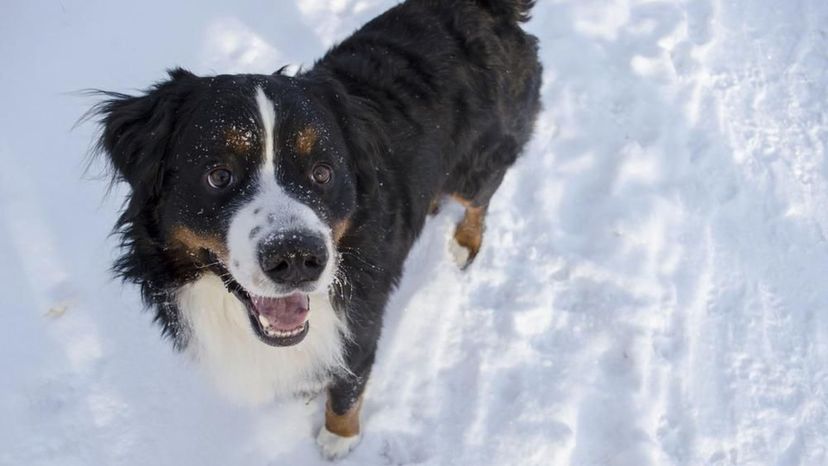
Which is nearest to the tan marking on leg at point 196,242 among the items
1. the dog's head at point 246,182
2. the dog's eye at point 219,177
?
the dog's head at point 246,182

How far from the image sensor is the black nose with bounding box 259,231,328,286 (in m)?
2.13

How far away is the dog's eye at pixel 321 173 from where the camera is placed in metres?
2.43

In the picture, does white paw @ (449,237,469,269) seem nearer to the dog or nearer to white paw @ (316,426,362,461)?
the dog

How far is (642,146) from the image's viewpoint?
444 cm

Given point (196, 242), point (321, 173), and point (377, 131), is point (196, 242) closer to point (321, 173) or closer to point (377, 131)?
point (321, 173)

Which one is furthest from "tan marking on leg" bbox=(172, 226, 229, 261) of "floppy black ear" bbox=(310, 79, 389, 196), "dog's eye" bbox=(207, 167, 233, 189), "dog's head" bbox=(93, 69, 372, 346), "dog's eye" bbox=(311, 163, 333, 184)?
"floppy black ear" bbox=(310, 79, 389, 196)

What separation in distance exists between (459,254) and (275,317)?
1.73 m

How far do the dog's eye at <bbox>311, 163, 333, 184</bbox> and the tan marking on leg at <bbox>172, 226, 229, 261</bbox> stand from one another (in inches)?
15.4

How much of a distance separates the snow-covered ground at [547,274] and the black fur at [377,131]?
0.56m

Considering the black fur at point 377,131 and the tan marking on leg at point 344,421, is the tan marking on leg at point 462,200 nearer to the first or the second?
the black fur at point 377,131

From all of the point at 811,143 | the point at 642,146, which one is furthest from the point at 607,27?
the point at 811,143

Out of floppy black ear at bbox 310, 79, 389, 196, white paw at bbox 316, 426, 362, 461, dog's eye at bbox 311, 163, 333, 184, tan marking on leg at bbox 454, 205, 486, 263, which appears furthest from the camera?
tan marking on leg at bbox 454, 205, 486, 263

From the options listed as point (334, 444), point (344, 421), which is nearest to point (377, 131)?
point (344, 421)

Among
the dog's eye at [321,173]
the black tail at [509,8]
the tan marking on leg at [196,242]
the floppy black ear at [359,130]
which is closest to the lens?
the tan marking on leg at [196,242]
